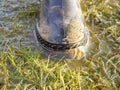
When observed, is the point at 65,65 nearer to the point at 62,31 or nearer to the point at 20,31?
the point at 62,31

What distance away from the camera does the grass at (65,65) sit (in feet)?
5.64

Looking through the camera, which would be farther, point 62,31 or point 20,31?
point 20,31

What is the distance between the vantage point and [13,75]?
178cm

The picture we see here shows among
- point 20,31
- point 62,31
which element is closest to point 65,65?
point 62,31

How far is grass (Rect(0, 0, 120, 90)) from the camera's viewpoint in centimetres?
172

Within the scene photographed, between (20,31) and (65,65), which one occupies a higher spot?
(20,31)

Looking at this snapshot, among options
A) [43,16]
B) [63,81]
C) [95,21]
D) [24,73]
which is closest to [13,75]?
[24,73]

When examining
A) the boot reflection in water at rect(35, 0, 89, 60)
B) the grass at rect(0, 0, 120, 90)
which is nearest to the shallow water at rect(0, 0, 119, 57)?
the grass at rect(0, 0, 120, 90)

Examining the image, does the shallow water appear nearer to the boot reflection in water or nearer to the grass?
the grass

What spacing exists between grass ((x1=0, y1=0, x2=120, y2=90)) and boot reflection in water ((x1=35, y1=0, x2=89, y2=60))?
0.18 ft

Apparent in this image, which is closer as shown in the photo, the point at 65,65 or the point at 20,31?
the point at 65,65

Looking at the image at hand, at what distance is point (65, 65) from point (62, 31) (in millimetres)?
195

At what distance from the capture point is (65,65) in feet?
5.91

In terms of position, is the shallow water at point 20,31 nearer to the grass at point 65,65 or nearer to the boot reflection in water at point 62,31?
the grass at point 65,65
